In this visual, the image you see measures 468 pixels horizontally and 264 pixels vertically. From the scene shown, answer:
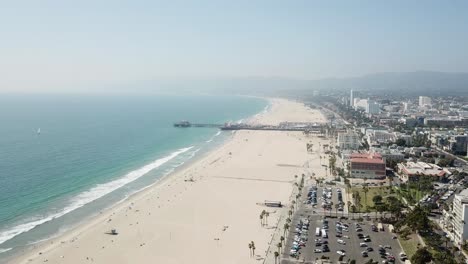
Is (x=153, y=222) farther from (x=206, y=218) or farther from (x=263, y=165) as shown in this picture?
(x=263, y=165)

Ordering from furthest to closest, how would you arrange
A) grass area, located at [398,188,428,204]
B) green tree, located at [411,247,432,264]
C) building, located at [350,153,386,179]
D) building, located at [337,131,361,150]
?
building, located at [337,131,361,150]
building, located at [350,153,386,179]
grass area, located at [398,188,428,204]
green tree, located at [411,247,432,264]

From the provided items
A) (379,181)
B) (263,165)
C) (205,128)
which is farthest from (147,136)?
(379,181)

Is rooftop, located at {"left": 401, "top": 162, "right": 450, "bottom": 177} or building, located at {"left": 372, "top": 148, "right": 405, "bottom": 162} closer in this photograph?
rooftop, located at {"left": 401, "top": 162, "right": 450, "bottom": 177}

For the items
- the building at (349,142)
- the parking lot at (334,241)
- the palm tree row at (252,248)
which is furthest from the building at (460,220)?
the building at (349,142)

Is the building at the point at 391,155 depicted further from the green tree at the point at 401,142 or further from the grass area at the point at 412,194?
the grass area at the point at 412,194

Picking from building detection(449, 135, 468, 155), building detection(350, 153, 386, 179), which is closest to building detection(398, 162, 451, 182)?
building detection(350, 153, 386, 179)

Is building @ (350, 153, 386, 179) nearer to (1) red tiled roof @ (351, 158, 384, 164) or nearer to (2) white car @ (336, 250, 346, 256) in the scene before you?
(1) red tiled roof @ (351, 158, 384, 164)
